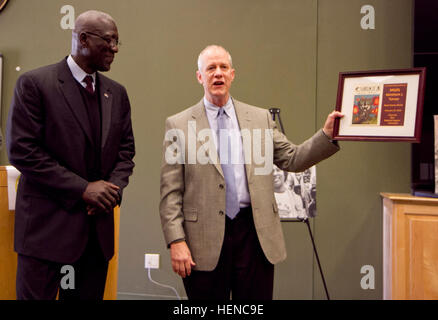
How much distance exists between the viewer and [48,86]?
1.51 metres

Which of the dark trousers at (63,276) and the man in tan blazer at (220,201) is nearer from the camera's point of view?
the dark trousers at (63,276)

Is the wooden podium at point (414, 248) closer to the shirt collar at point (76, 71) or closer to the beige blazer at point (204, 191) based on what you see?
the beige blazer at point (204, 191)

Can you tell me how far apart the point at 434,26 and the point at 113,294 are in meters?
2.97

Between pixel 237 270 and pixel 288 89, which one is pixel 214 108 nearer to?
pixel 237 270

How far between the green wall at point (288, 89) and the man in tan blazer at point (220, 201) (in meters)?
1.52

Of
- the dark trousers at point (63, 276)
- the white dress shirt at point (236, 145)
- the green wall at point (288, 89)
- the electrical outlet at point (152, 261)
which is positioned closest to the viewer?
the dark trousers at point (63, 276)

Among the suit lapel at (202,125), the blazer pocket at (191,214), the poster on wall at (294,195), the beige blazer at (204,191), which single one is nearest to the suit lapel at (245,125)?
the beige blazer at (204,191)

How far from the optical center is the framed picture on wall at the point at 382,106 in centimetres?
166

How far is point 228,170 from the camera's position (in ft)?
5.56

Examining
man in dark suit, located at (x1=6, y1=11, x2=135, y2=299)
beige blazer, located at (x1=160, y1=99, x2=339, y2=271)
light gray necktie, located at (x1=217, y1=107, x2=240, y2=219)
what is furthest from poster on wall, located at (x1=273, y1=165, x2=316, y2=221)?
man in dark suit, located at (x1=6, y1=11, x2=135, y2=299)

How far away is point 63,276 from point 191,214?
1.91ft

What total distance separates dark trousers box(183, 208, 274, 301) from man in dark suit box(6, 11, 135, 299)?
1.40 feet

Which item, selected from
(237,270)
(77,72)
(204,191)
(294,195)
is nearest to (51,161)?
(77,72)

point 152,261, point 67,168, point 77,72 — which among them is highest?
point 77,72
